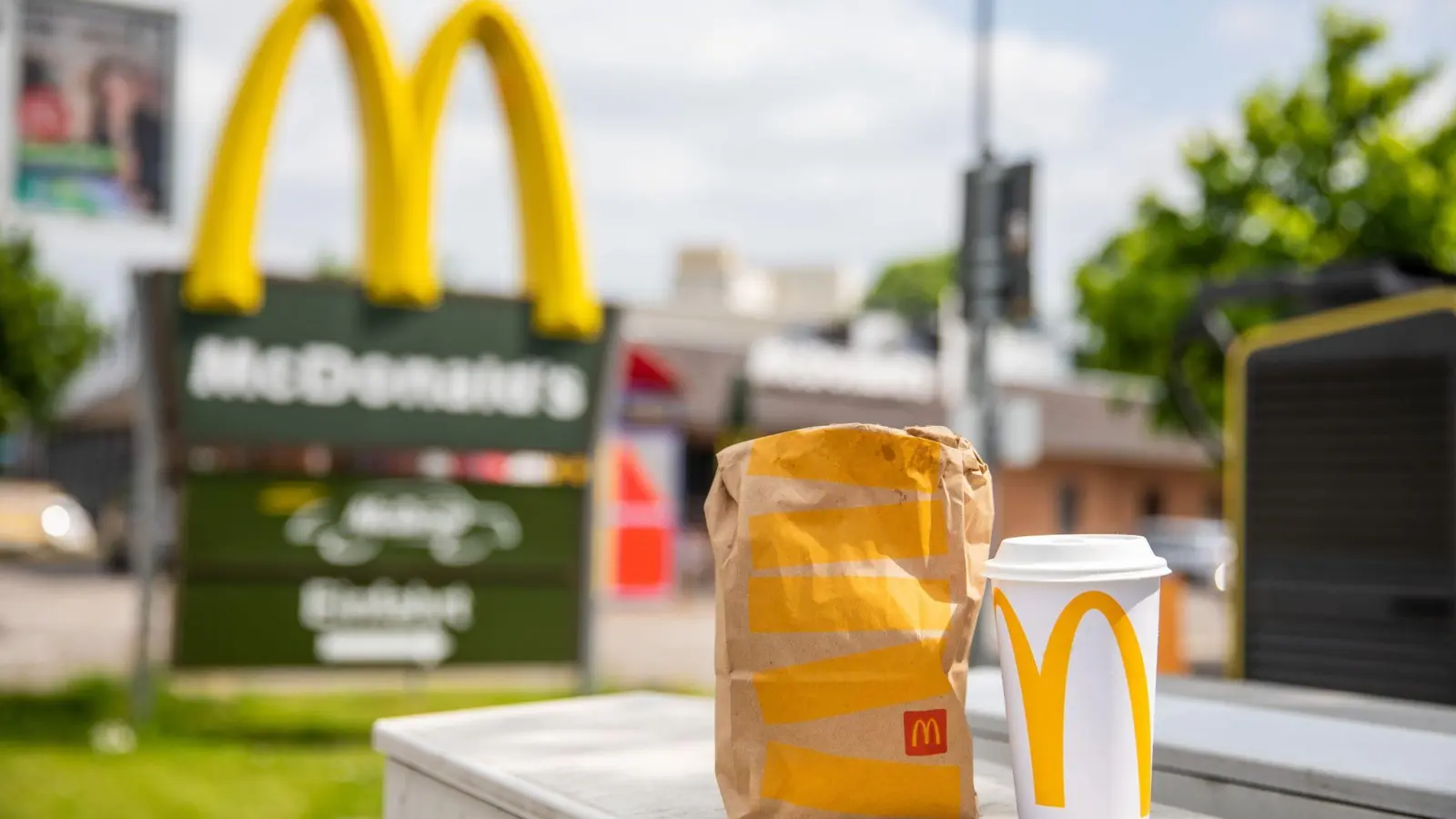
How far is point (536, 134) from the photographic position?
762 centimetres

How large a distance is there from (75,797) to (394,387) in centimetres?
261

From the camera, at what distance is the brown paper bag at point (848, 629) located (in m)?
1.67

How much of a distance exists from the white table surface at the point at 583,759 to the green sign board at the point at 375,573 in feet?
14.8

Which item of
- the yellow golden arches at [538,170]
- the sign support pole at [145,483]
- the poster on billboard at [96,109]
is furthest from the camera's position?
the poster on billboard at [96,109]

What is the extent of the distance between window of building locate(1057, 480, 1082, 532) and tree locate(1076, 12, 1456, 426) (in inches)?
484

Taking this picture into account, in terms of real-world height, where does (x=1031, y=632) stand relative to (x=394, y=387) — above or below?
below

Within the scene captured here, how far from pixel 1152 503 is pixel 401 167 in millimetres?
27984

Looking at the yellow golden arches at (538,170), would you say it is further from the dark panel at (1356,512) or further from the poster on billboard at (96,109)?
the dark panel at (1356,512)

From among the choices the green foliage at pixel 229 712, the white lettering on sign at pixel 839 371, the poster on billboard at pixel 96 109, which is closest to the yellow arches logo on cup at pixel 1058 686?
the green foliage at pixel 229 712

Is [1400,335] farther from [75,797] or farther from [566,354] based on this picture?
[75,797]

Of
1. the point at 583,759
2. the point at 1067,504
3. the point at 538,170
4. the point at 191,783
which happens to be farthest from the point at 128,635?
the point at 1067,504

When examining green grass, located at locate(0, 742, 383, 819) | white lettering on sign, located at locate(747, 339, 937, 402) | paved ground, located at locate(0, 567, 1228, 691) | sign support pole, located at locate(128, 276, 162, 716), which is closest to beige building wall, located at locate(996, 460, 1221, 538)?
white lettering on sign, located at locate(747, 339, 937, 402)

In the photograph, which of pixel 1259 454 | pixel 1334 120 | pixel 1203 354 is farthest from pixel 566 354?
pixel 1334 120

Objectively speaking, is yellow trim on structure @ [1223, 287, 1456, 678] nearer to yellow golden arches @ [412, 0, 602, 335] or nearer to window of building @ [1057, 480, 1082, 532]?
yellow golden arches @ [412, 0, 602, 335]
